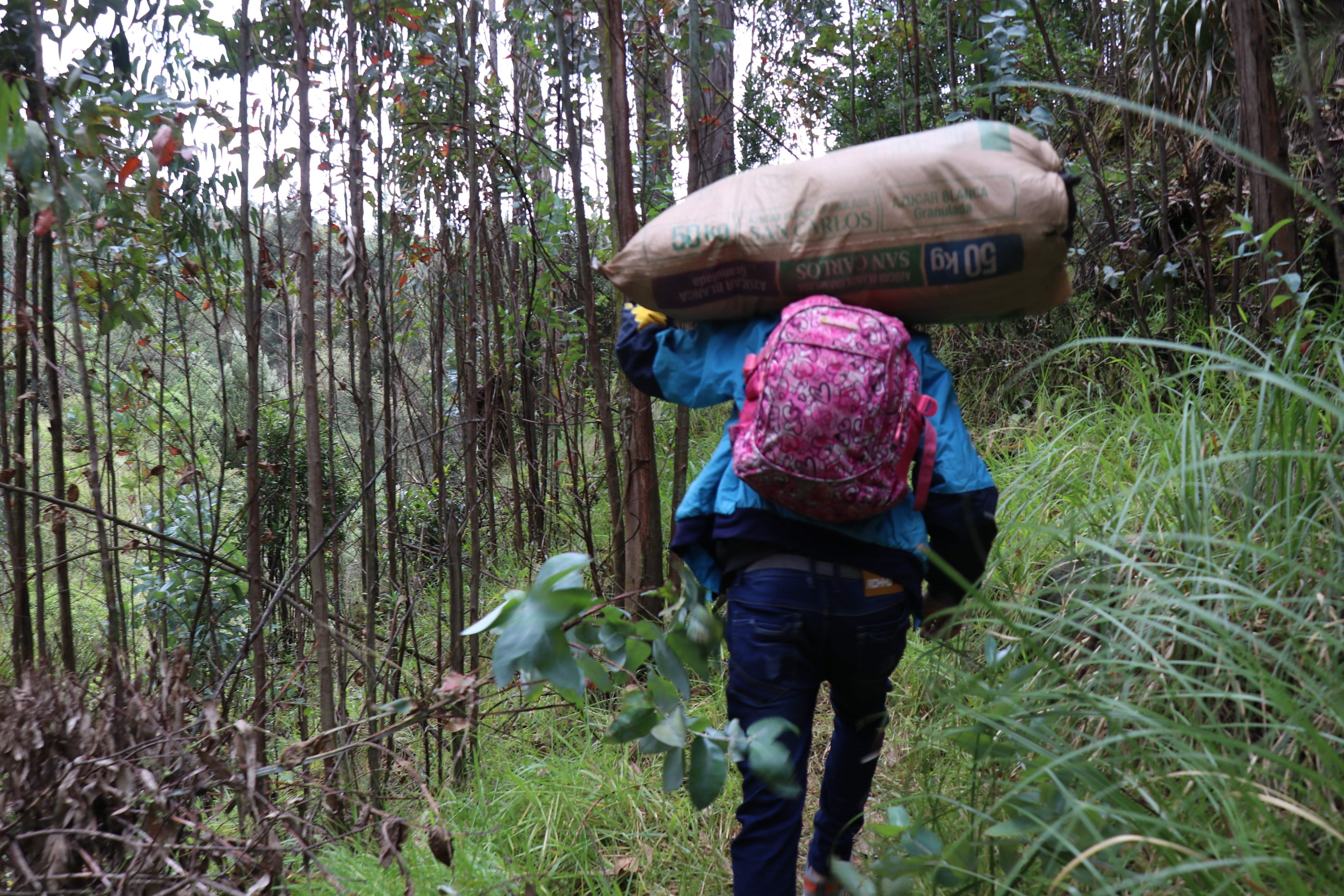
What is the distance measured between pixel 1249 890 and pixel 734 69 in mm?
6778

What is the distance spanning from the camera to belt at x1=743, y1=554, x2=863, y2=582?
1.66 meters

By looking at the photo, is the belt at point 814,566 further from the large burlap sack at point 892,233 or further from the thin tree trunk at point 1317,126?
the thin tree trunk at point 1317,126

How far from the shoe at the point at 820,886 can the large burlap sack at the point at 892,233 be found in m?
1.31

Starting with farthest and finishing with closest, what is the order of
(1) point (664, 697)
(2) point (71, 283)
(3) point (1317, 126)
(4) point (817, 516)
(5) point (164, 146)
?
(5) point (164, 146), (2) point (71, 283), (3) point (1317, 126), (4) point (817, 516), (1) point (664, 697)

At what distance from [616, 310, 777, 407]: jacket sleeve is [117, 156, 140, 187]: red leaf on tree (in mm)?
1519

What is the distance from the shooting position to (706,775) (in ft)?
4.31

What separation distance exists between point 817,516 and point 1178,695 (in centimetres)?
64

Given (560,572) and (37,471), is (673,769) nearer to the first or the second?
(560,572)

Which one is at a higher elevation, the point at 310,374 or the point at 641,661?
the point at 310,374

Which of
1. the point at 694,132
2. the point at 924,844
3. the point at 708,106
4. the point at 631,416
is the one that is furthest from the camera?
the point at 708,106

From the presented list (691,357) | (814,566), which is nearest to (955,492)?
(814,566)

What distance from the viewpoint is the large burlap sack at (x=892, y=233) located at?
1.58m

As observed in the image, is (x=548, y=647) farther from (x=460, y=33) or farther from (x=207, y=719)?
(x=460, y=33)

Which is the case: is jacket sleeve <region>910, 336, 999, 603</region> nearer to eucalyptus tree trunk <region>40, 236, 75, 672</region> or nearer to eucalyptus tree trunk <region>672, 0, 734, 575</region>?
eucalyptus tree trunk <region>672, 0, 734, 575</region>
